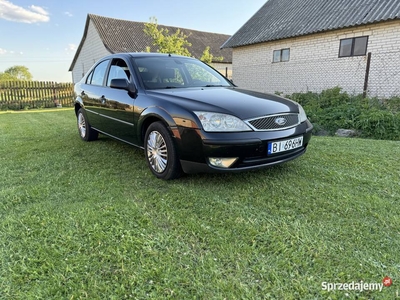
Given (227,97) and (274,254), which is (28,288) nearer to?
(274,254)

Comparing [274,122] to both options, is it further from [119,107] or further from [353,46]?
[353,46]

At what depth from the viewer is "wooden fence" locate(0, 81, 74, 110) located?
46.8ft

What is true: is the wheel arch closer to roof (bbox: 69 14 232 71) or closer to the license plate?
the license plate

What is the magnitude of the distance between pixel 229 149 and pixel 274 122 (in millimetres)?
584

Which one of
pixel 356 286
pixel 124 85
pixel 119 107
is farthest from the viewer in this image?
pixel 119 107

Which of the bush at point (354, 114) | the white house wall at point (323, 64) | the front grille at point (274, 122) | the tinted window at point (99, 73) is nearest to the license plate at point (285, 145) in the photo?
the front grille at point (274, 122)

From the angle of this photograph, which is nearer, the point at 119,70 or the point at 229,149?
the point at 229,149

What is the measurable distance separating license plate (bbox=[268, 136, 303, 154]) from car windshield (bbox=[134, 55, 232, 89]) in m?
1.43

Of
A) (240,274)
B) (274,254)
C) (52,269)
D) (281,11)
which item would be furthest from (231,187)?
(281,11)

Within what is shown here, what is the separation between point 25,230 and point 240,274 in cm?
168

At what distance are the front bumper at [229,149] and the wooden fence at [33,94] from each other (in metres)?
15.1

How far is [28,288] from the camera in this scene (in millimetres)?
1606

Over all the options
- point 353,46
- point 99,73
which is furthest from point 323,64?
point 99,73

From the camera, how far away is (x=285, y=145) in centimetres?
286
